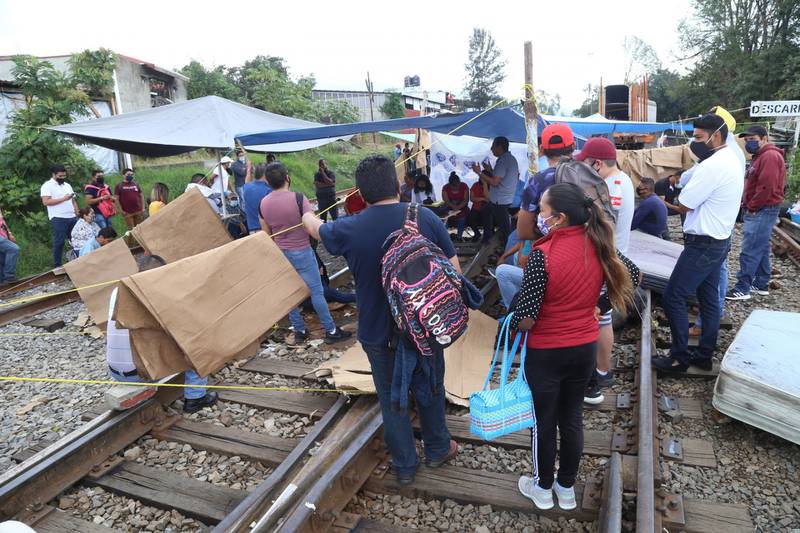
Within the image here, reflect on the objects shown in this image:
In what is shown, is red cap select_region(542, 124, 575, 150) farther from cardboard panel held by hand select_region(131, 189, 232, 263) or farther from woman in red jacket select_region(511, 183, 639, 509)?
cardboard panel held by hand select_region(131, 189, 232, 263)

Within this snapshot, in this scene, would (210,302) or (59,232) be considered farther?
(59,232)

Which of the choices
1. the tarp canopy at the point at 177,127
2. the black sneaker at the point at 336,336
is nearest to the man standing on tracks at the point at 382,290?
the black sneaker at the point at 336,336

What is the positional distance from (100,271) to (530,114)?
5.44 metres

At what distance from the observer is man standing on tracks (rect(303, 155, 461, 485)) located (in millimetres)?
2623

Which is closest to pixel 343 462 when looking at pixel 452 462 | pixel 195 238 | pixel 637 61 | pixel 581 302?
pixel 452 462

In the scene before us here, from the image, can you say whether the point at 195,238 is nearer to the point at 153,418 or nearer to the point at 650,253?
the point at 153,418

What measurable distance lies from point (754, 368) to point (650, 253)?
2978mm

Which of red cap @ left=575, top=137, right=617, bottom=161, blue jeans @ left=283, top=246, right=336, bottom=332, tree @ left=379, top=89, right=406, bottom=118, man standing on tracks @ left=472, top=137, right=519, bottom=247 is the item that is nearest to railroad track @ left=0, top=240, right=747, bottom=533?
blue jeans @ left=283, top=246, right=336, bottom=332

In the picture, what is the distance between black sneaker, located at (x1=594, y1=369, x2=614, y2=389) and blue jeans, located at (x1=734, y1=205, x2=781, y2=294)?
3.30m

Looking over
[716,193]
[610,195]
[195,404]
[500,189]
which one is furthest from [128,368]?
[500,189]

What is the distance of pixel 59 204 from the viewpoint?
9.17 metres

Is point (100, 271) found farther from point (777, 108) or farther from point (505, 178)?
point (777, 108)

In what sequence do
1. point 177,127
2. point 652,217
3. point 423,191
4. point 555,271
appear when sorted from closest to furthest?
point 555,271
point 652,217
point 177,127
point 423,191

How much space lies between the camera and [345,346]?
5387 millimetres
